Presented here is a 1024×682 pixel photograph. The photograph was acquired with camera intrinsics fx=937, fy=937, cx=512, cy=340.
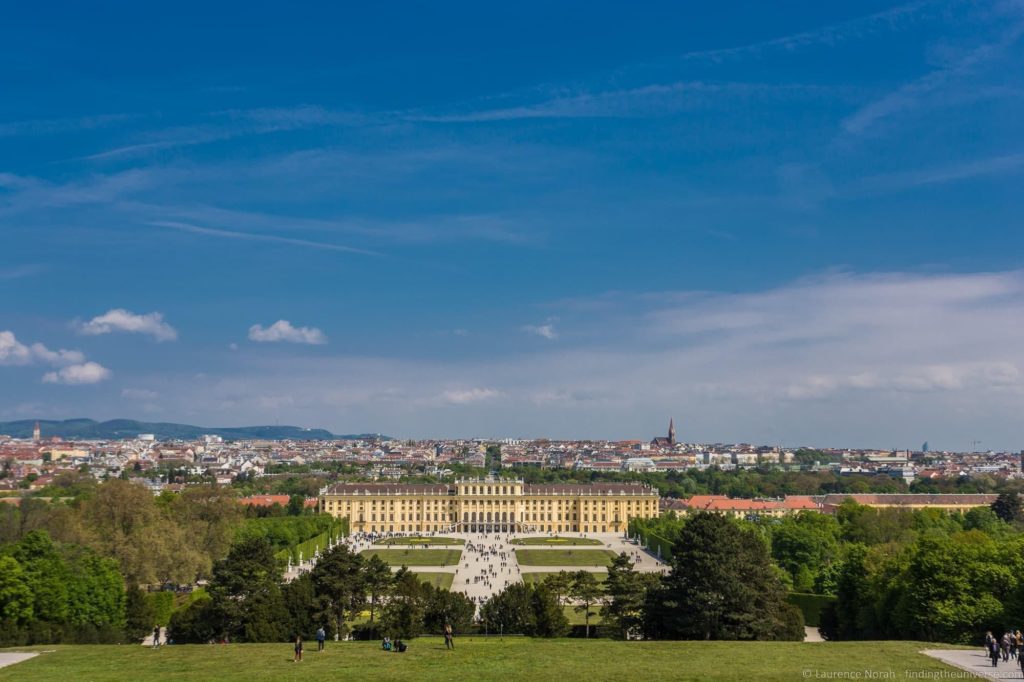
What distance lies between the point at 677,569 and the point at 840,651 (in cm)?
699

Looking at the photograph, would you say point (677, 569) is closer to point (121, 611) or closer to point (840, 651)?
point (840, 651)

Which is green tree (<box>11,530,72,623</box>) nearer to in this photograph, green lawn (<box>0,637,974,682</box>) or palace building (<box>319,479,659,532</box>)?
green lawn (<box>0,637,974,682</box>)

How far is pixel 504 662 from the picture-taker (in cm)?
2067

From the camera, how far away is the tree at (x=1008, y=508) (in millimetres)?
84812

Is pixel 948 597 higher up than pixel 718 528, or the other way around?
pixel 718 528

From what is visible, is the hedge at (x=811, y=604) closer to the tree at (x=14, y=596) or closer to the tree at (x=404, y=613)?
the tree at (x=404, y=613)

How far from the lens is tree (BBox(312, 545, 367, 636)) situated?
29.3m

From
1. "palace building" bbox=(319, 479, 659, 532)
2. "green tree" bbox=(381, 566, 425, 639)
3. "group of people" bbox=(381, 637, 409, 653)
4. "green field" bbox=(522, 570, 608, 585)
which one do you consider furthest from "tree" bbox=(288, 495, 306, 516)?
"group of people" bbox=(381, 637, 409, 653)

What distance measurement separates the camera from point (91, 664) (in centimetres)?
2069

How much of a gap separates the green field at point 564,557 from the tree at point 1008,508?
126ft

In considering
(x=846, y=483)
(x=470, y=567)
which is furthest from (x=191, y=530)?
(x=846, y=483)

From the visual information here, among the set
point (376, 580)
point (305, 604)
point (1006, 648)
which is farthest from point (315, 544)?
point (1006, 648)

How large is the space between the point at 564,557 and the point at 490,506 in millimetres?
37208

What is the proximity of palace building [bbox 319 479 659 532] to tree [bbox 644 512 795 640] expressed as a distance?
75.4 meters
